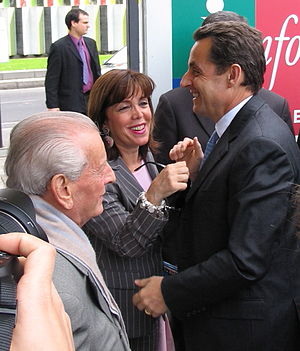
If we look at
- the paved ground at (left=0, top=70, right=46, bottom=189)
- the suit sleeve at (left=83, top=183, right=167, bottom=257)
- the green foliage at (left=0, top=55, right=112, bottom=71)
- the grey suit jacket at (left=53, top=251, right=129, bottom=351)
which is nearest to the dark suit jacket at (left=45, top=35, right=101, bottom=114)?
the suit sleeve at (left=83, top=183, right=167, bottom=257)

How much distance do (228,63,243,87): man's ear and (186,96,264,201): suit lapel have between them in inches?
3.5

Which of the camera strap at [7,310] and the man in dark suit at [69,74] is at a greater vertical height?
the camera strap at [7,310]

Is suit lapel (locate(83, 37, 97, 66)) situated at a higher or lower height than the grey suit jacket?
higher

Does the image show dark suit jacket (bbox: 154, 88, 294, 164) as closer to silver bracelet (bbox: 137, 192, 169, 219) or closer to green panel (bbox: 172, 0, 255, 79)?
green panel (bbox: 172, 0, 255, 79)

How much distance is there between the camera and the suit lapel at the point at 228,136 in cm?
245

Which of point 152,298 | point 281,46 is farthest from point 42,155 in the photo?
point 281,46

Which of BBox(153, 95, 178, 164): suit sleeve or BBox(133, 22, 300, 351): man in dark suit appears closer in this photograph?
BBox(133, 22, 300, 351): man in dark suit

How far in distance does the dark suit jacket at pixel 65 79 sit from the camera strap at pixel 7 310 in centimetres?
660

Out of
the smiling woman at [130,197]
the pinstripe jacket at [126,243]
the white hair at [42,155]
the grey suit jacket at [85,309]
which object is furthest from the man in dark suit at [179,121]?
the grey suit jacket at [85,309]

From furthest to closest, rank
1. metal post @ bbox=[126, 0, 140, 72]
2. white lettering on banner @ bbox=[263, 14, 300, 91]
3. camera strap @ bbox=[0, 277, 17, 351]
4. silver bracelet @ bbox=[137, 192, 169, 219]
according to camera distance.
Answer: metal post @ bbox=[126, 0, 140, 72], white lettering on banner @ bbox=[263, 14, 300, 91], silver bracelet @ bbox=[137, 192, 169, 219], camera strap @ bbox=[0, 277, 17, 351]

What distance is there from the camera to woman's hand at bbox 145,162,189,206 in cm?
254

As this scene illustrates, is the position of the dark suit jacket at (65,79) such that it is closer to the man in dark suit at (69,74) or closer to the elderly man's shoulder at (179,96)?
the man in dark suit at (69,74)

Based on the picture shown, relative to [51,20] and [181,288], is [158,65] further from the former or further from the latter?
[51,20]

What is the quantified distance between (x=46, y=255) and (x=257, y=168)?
1.32 meters
